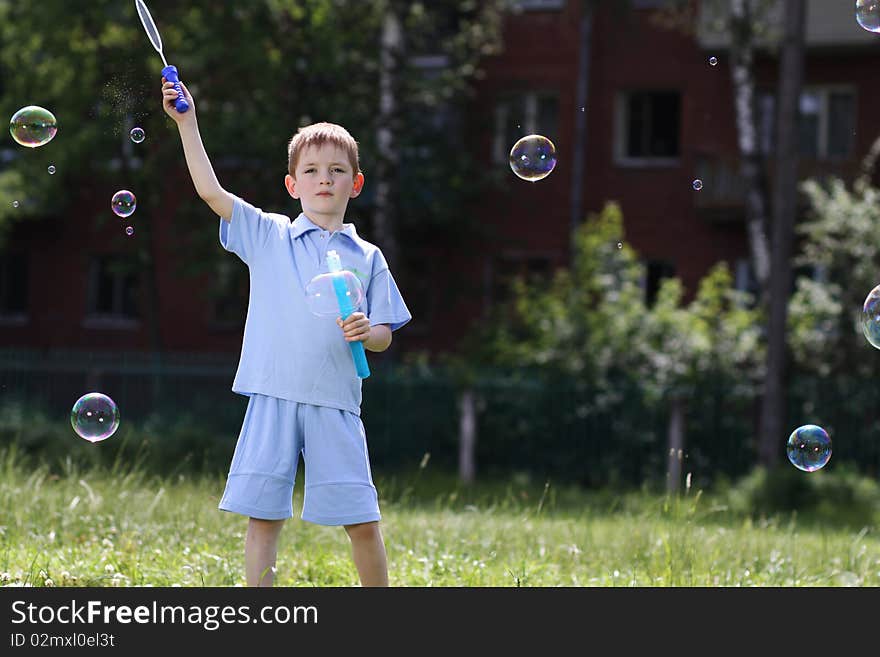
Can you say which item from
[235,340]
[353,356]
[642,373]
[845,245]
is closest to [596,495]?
[642,373]

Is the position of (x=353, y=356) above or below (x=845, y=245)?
below

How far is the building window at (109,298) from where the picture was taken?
2222 cm

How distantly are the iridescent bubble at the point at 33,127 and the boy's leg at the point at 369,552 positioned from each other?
8.76 feet

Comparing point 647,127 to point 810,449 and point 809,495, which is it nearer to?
point 809,495

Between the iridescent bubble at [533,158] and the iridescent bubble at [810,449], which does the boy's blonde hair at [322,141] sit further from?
the iridescent bubble at [810,449]

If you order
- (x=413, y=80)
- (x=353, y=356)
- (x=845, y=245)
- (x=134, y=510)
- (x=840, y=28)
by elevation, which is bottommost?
(x=134, y=510)

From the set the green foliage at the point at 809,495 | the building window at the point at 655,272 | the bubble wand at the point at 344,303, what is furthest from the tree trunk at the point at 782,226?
the bubble wand at the point at 344,303

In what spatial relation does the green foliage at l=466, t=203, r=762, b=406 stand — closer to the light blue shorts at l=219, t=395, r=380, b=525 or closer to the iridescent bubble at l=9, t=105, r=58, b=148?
the iridescent bubble at l=9, t=105, r=58, b=148

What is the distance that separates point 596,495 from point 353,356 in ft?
27.8

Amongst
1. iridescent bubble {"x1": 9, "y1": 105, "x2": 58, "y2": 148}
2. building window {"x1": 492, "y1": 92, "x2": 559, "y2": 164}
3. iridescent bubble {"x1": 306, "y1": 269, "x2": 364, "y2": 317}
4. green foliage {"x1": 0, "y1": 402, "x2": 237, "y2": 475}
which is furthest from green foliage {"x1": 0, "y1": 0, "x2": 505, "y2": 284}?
iridescent bubble {"x1": 306, "y1": 269, "x2": 364, "y2": 317}

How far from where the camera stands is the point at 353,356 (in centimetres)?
366

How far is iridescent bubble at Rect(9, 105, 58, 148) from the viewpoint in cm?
536
